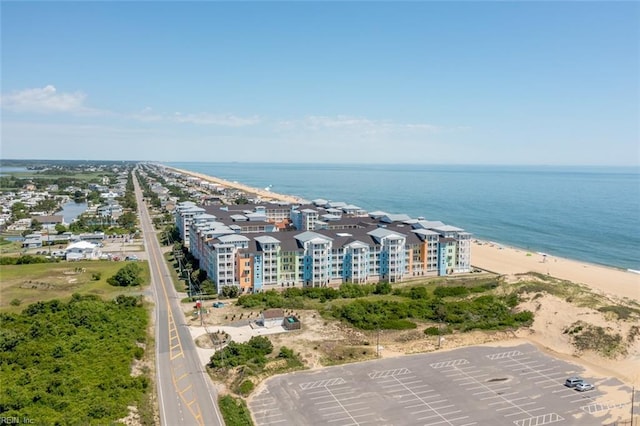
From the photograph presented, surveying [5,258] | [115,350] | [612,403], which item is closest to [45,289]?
[5,258]

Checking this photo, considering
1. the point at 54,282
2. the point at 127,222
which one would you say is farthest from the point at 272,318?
the point at 127,222

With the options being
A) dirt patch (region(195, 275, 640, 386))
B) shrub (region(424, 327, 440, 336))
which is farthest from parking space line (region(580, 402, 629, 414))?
shrub (region(424, 327, 440, 336))

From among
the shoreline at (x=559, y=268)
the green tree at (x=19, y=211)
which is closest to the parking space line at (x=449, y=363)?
the shoreline at (x=559, y=268)

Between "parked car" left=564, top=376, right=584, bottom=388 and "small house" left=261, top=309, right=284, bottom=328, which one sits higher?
"small house" left=261, top=309, right=284, bottom=328

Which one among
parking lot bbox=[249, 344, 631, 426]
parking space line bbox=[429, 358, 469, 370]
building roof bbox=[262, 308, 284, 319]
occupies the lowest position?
parking lot bbox=[249, 344, 631, 426]

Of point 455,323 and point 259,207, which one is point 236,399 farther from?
point 259,207

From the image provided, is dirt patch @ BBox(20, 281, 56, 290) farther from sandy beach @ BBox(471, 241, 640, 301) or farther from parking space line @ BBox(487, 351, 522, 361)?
sandy beach @ BBox(471, 241, 640, 301)
